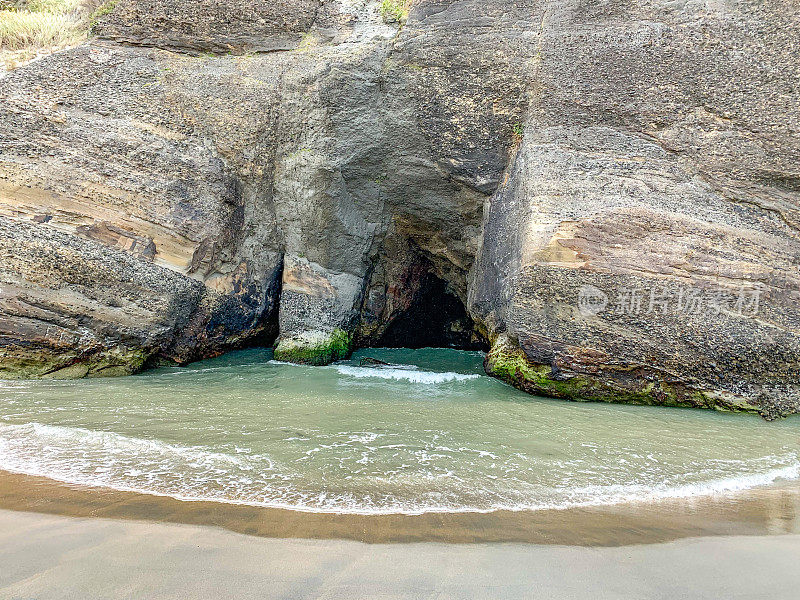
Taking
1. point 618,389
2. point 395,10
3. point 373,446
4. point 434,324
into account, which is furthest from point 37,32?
point 618,389

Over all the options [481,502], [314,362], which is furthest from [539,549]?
[314,362]

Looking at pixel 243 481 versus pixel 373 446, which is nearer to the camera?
pixel 243 481

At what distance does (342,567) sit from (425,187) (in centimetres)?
601

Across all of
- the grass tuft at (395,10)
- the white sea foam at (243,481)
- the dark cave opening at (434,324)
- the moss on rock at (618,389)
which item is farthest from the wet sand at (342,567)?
the grass tuft at (395,10)

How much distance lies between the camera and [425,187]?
7312 millimetres

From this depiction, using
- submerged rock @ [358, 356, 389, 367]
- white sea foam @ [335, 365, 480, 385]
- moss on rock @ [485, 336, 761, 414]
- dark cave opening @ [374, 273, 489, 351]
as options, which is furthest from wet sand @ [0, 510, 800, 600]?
dark cave opening @ [374, 273, 489, 351]

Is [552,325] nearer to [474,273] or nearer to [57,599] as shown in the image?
[474,273]

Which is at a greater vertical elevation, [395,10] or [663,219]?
[395,10]

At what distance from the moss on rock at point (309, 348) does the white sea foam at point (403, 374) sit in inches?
12.5

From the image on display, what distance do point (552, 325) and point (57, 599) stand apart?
4.49 meters

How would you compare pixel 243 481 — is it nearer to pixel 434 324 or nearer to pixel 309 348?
pixel 309 348

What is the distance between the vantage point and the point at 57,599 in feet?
5.21

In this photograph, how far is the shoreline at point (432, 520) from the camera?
210 cm

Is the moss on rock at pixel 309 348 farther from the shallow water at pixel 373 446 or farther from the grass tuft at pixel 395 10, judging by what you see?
the grass tuft at pixel 395 10
